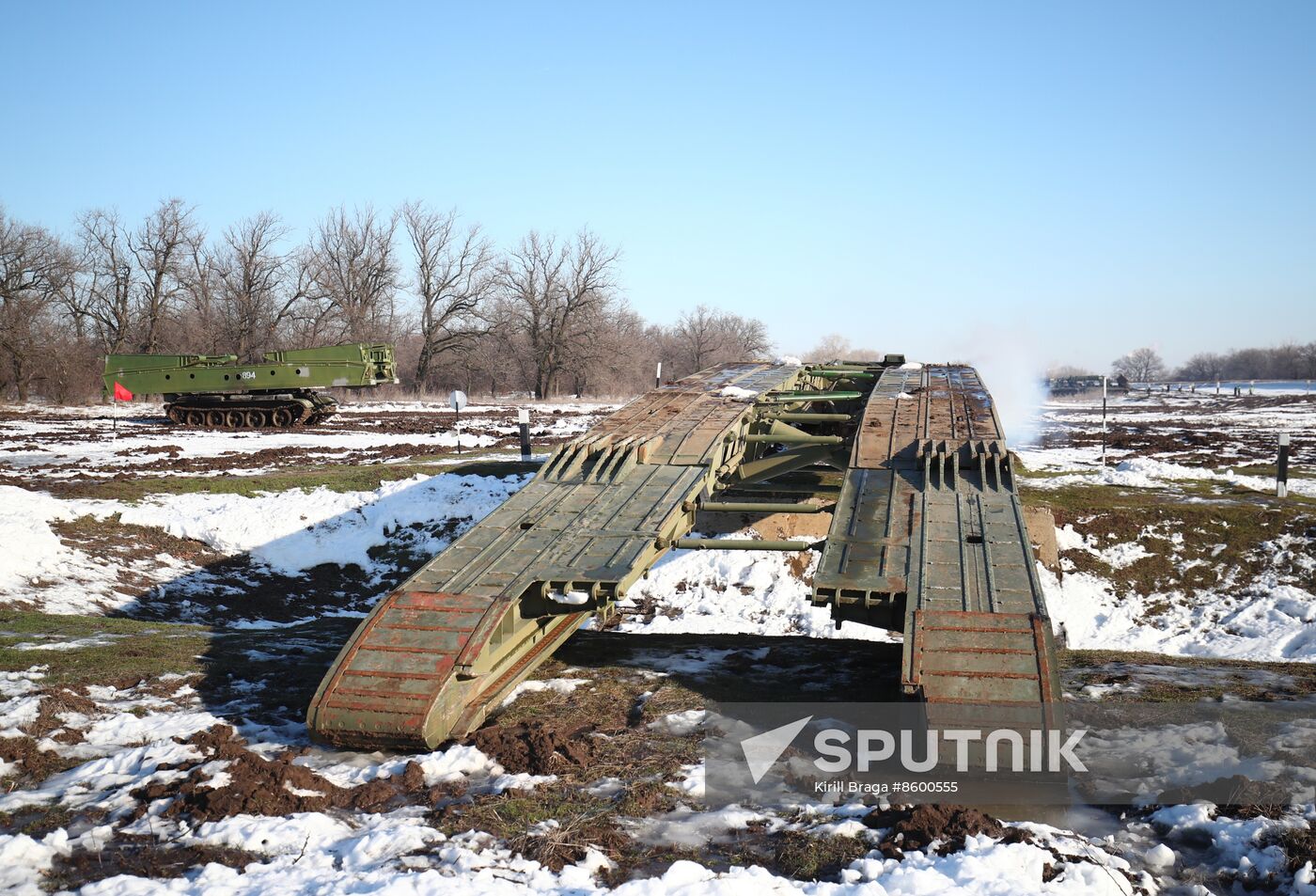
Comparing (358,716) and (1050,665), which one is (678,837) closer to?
(358,716)

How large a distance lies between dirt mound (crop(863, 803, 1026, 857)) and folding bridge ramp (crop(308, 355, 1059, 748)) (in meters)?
1.06

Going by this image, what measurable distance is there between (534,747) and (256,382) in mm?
24212

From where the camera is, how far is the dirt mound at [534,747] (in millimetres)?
5836

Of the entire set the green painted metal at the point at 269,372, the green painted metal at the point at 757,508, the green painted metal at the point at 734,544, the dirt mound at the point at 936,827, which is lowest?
the dirt mound at the point at 936,827

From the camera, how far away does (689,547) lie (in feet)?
28.7

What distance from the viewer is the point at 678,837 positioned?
492 centimetres

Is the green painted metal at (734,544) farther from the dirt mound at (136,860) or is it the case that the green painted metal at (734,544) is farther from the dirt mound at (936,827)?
the dirt mound at (136,860)

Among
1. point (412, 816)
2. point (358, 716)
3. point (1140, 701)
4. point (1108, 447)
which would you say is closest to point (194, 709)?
point (358, 716)

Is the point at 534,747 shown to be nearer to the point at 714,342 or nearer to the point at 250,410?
the point at 250,410

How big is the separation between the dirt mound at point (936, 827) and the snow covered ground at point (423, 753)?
28 mm

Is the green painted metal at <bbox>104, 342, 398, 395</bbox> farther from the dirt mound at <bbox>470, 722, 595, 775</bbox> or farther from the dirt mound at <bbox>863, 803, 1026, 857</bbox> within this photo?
the dirt mound at <bbox>863, 803, 1026, 857</bbox>

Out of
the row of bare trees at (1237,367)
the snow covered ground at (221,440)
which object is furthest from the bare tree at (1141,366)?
the snow covered ground at (221,440)

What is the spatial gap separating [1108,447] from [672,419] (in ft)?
52.4

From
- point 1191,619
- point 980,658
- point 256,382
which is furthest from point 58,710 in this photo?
point 256,382
